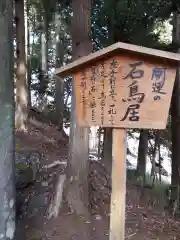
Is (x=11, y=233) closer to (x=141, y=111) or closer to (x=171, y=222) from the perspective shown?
(x=141, y=111)

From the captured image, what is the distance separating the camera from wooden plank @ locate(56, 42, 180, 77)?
2.85 metres

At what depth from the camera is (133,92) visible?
303 cm

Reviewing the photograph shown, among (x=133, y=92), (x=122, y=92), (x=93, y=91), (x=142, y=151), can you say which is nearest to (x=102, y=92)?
(x=93, y=91)

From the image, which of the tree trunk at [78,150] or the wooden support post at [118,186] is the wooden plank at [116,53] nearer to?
the wooden support post at [118,186]

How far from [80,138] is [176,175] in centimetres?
338

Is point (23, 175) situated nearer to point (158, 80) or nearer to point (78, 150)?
point (78, 150)

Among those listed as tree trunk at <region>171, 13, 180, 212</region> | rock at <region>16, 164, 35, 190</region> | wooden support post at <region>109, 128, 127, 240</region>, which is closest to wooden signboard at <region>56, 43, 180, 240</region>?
wooden support post at <region>109, 128, 127, 240</region>

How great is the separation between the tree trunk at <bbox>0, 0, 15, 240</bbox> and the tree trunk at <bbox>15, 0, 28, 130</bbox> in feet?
19.5

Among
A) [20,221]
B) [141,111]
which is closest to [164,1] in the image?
[141,111]

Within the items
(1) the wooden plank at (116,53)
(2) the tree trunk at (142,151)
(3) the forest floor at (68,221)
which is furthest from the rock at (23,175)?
(2) the tree trunk at (142,151)

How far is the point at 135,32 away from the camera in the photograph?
7867mm

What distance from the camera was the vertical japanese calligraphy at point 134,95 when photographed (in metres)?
3.00

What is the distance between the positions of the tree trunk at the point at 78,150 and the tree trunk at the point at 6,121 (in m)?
1.19

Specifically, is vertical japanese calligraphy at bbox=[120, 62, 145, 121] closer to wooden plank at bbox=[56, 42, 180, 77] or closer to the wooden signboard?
the wooden signboard
